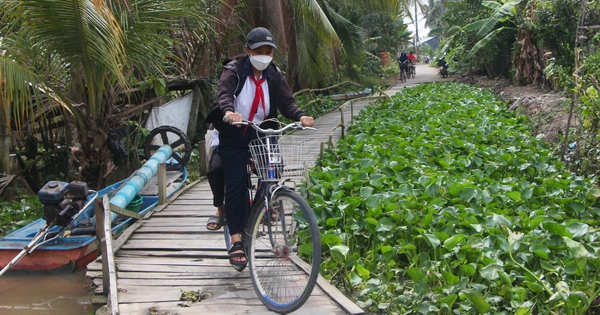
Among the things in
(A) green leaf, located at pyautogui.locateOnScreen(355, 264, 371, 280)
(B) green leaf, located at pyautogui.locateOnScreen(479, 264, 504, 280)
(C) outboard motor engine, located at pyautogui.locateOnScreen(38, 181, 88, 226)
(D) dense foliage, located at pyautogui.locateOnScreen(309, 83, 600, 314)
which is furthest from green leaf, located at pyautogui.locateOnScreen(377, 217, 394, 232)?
(C) outboard motor engine, located at pyautogui.locateOnScreen(38, 181, 88, 226)

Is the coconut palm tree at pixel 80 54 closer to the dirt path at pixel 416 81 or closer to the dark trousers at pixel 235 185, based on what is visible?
the dark trousers at pixel 235 185

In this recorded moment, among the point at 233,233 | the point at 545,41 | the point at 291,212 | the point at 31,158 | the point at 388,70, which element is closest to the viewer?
the point at 291,212

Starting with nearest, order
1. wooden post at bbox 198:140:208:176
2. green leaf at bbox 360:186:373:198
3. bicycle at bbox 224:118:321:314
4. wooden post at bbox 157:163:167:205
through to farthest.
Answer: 1. bicycle at bbox 224:118:321:314
2. green leaf at bbox 360:186:373:198
3. wooden post at bbox 157:163:167:205
4. wooden post at bbox 198:140:208:176

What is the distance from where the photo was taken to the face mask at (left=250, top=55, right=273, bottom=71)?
141 inches

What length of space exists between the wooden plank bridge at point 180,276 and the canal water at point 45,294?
602 mm

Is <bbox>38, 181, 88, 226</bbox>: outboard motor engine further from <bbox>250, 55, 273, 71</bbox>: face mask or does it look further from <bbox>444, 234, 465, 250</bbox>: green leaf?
<bbox>444, 234, 465, 250</bbox>: green leaf

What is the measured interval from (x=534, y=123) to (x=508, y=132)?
1845 mm

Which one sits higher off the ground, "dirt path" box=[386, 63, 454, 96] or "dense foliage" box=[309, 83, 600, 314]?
"dense foliage" box=[309, 83, 600, 314]

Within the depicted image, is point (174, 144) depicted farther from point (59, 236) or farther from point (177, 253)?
point (177, 253)

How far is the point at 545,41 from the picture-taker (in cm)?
1365

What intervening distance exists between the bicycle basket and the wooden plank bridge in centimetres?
38

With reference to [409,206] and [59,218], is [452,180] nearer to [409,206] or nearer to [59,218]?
[409,206]

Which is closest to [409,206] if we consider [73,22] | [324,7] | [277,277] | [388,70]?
[277,277]

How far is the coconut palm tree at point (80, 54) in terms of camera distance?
6.20m
